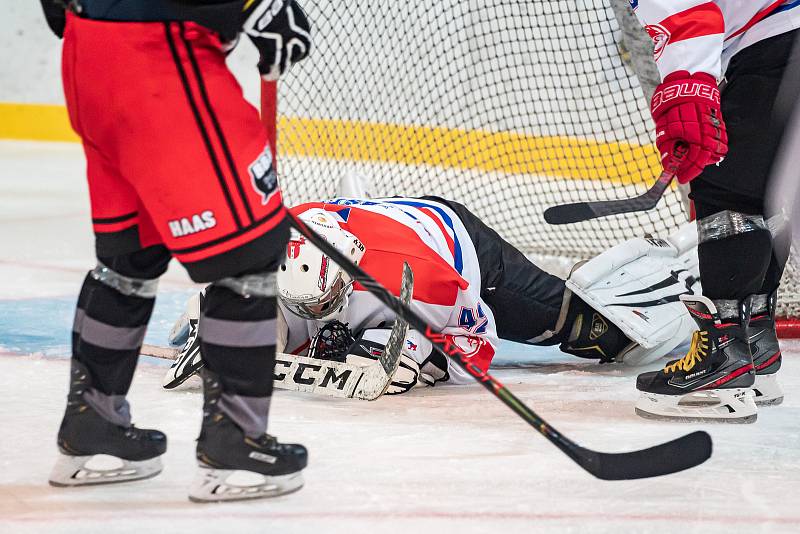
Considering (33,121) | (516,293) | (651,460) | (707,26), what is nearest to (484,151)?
(516,293)

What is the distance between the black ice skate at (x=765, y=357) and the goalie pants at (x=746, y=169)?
0.15 metres

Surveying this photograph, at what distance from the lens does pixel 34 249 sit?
3852 mm

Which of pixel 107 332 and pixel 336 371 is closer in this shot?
pixel 107 332

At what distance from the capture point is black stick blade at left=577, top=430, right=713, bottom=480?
156 cm

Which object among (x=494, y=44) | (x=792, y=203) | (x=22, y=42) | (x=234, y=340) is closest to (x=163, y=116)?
(x=234, y=340)

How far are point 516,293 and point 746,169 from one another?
0.70 meters

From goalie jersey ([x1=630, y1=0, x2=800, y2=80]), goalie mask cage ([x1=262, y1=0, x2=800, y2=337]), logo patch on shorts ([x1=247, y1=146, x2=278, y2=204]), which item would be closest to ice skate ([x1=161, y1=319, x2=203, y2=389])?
logo patch on shorts ([x1=247, y1=146, x2=278, y2=204])

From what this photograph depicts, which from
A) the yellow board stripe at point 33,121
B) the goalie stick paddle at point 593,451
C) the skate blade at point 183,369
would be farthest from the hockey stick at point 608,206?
the yellow board stripe at point 33,121

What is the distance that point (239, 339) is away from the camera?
148cm

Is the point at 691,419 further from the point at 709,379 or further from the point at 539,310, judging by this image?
the point at 539,310

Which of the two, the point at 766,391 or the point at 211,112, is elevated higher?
the point at 211,112

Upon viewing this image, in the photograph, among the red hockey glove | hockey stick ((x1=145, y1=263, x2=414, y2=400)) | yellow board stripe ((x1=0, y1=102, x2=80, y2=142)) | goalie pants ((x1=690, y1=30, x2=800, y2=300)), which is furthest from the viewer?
yellow board stripe ((x1=0, y1=102, x2=80, y2=142))

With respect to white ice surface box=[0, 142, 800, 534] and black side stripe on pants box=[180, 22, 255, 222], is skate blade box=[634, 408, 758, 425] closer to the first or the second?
white ice surface box=[0, 142, 800, 534]

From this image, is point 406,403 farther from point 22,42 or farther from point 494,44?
point 22,42
